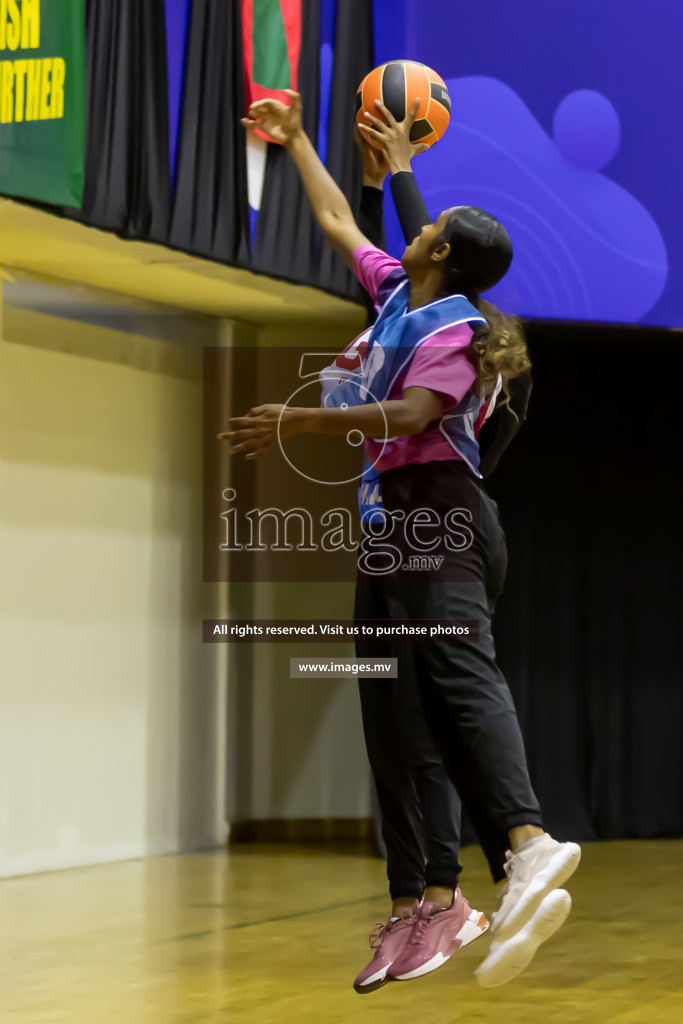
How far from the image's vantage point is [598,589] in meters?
6.66

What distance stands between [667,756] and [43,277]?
3836 millimetres

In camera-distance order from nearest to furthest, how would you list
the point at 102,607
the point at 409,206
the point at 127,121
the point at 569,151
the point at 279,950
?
1. the point at 409,206
2. the point at 279,950
3. the point at 127,121
4. the point at 569,151
5. the point at 102,607

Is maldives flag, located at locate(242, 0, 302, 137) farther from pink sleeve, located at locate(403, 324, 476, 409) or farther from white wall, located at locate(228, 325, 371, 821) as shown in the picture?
pink sleeve, located at locate(403, 324, 476, 409)

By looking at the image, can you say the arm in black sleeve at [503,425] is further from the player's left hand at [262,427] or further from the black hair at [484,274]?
the player's left hand at [262,427]

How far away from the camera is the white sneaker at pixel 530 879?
2209 mm

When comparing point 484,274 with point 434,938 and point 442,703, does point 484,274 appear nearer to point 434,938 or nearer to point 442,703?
point 442,703

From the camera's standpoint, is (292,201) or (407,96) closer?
(407,96)

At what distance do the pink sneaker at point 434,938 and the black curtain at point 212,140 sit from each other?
2.77 metres

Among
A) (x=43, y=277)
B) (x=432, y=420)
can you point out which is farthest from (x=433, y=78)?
(x=43, y=277)

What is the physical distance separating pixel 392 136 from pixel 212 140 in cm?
209

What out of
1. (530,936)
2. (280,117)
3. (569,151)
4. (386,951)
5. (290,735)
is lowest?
(290,735)

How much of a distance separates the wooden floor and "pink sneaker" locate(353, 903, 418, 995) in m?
0.80

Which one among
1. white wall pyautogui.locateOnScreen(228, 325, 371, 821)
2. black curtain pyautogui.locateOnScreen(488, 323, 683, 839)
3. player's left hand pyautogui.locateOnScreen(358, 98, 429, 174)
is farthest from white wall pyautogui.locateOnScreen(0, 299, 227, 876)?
player's left hand pyautogui.locateOnScreen(358, 98, 429, 174)

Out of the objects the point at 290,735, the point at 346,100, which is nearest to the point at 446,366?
the point at 346,100
